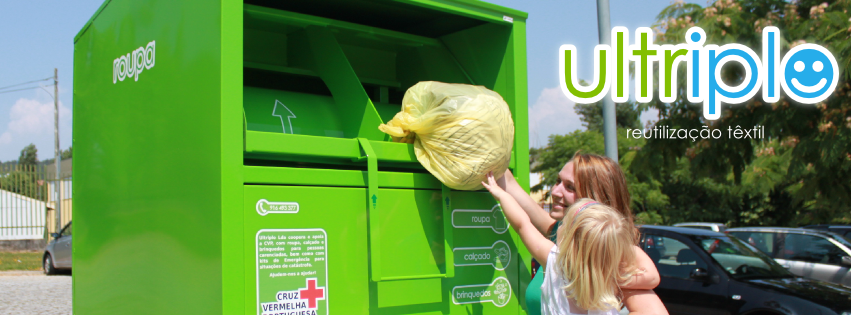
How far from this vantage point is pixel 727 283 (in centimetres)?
677

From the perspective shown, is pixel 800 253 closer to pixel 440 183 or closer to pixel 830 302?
pixel 830 302

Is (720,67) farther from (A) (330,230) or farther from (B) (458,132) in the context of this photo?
(A) (330,230)

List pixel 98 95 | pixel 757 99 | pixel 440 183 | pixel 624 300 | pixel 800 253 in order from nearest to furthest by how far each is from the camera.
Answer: pixel 624 300
pixel 440 183
pixel 98 95
pixel 757 99
pixel 800 253

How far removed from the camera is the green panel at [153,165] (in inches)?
87.9

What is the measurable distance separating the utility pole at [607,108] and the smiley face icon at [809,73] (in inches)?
146

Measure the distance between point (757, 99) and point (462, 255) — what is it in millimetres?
7949

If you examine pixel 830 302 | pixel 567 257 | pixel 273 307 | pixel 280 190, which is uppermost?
pixel 280 190

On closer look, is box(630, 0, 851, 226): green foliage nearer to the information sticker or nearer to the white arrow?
the white arrow

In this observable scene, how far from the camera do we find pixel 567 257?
2.06 meters

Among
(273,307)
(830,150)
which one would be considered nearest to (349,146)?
(273,307)

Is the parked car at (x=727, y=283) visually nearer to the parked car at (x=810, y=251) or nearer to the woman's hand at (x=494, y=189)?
the parked car at (x=810, y=251)

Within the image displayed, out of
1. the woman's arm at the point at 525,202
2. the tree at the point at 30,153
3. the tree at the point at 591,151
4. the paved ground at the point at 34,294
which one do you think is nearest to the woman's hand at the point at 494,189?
the woman's arm at the point at 525,202

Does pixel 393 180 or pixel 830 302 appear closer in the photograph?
pixel 393 180

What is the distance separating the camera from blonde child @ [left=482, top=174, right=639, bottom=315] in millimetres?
1993
